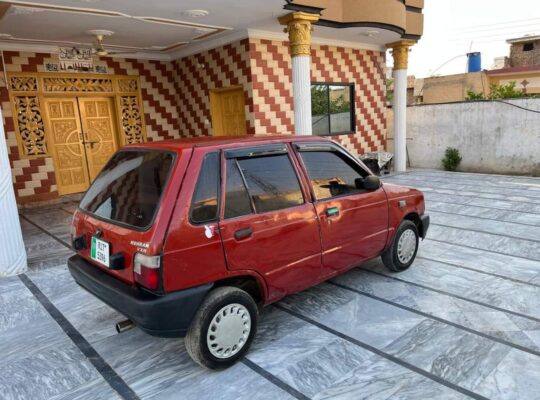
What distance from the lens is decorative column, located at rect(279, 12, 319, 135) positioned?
6.62 metres

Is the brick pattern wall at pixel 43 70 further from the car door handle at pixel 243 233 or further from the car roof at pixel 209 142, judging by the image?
the car door handle at pixel 243 233

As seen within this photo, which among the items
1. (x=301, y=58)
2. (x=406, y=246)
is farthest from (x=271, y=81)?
(x=406, y=246)

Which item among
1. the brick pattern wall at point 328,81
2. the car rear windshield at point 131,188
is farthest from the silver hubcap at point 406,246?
the brick pattern wall at point 328,81

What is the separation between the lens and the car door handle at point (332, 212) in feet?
10.3

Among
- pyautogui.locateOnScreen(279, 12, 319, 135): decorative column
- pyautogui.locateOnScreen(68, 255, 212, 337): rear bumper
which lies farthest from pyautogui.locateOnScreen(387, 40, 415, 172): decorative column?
pyautogui.locateOnScreen(68, 255, 212, 337): rear bumper

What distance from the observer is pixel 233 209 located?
102 inches

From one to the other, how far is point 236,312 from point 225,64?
22.2 feet

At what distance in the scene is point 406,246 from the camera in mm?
4027

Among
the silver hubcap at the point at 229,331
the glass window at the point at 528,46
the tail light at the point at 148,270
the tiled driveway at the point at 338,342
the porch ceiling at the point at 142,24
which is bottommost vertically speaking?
the tiled driveway at the point at 338,342

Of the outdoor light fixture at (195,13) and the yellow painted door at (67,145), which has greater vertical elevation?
the outdoor light fixture at (195,13)

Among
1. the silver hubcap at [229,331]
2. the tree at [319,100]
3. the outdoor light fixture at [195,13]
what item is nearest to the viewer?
the silver hubcap at [229,331]

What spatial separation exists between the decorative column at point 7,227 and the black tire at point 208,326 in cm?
298

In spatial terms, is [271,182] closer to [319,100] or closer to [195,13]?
[195,13]

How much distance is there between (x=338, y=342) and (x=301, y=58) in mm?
5299
